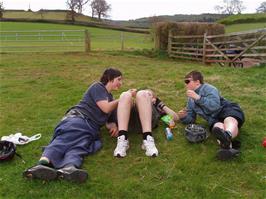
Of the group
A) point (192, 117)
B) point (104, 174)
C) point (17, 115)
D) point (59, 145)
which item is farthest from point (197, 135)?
point (17, 115)

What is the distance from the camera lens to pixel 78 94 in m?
7.74

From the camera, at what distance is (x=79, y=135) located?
4.24 m

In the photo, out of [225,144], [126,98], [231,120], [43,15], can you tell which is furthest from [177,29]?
[43,15]

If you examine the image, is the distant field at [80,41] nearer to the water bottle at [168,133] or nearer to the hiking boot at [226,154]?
the water bottle at [168,133]

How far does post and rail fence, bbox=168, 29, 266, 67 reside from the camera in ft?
43.4

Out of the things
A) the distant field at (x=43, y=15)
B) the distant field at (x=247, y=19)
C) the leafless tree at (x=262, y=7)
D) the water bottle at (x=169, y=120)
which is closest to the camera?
the water bottle at (x=169, y=120)

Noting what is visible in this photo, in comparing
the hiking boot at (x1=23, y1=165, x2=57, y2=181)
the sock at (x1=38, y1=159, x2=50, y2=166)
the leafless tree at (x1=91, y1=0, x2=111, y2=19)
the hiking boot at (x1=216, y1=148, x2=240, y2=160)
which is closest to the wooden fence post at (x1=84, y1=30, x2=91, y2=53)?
the hiking boot at (x1=216, y1=148, x2=240, y2=160)

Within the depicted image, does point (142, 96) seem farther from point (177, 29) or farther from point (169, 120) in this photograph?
point (177, 29)

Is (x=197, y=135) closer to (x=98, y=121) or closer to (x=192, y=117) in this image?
(x=192, y=117)

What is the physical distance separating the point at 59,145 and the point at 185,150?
146 centimetres

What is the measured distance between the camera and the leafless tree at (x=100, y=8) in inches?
2549

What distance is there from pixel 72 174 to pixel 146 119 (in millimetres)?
1265

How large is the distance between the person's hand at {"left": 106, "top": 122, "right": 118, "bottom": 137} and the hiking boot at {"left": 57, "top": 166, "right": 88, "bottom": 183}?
1.31 meters

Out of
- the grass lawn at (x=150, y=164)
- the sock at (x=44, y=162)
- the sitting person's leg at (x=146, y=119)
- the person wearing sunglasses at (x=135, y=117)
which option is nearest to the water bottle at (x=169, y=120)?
the grass lawn at (x=150, y=164)
